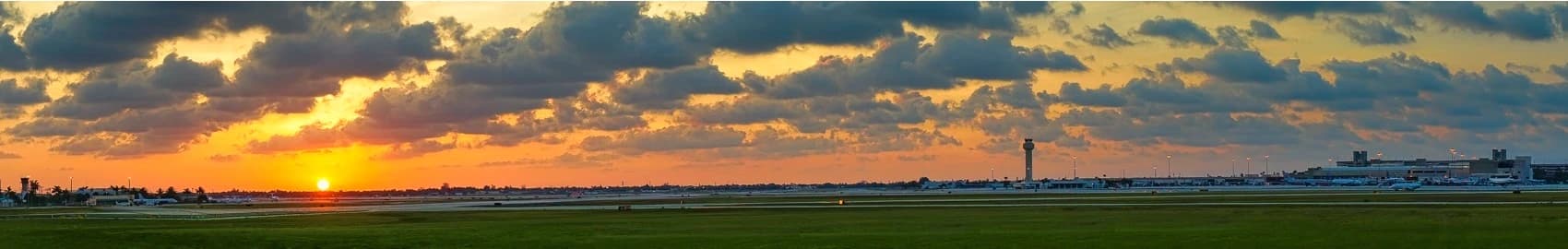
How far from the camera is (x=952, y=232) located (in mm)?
67625

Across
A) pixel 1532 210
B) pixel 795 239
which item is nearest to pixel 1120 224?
pixel 795 239

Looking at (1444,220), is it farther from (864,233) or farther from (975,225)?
(864,233)

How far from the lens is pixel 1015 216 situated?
306 ft

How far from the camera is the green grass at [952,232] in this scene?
2244 inches

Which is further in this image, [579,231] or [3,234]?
[3,234]

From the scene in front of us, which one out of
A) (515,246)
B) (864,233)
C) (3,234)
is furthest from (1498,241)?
(3,234)

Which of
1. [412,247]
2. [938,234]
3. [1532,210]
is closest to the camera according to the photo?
[412,247]

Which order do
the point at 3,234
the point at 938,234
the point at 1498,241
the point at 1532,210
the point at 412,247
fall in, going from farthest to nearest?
the point at 1532,210 < the point at 3,234 < the point at 938,234 < the point at 412,247 < the point at 1498,241

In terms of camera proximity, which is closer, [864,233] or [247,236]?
[864,233]

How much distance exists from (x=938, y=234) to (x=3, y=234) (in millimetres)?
54922

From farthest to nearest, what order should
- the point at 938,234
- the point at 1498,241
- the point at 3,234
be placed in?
the point at 3,234 < the point at 938,234 < the point at 1498,241

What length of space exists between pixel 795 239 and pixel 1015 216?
3380cm

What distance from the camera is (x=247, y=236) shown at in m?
73.1

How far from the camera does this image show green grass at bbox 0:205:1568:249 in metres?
57.0
